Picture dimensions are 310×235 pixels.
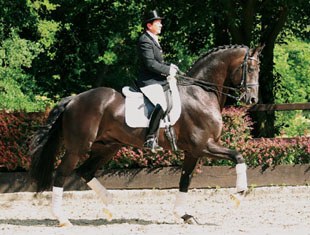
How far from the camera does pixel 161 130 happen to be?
1030 cm

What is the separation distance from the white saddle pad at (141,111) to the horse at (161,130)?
82 mm

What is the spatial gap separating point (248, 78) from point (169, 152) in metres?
3.68

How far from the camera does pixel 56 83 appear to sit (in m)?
26.7

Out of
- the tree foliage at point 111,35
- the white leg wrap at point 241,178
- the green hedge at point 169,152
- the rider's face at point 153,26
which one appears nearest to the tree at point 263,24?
the tree foliage at point 111,35

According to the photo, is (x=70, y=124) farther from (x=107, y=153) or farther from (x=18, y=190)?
(x=18, y=190)

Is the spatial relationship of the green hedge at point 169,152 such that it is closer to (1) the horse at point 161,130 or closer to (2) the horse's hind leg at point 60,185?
(1) the horse at point 161,130

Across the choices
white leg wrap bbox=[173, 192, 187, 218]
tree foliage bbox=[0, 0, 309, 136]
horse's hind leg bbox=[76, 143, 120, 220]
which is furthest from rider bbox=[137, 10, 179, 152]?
tree foliage bbox=[0, 0, 309, 136]

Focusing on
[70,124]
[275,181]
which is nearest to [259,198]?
[275,181]

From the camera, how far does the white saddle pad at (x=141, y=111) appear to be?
33.7ft

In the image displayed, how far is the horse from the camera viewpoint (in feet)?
33.7

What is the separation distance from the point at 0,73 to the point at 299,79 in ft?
50.9

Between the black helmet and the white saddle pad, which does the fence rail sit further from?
the black helmet

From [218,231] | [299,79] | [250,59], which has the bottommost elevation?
[299,79]

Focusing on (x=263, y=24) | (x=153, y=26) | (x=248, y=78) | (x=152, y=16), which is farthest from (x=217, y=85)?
(x=263, y=24)
